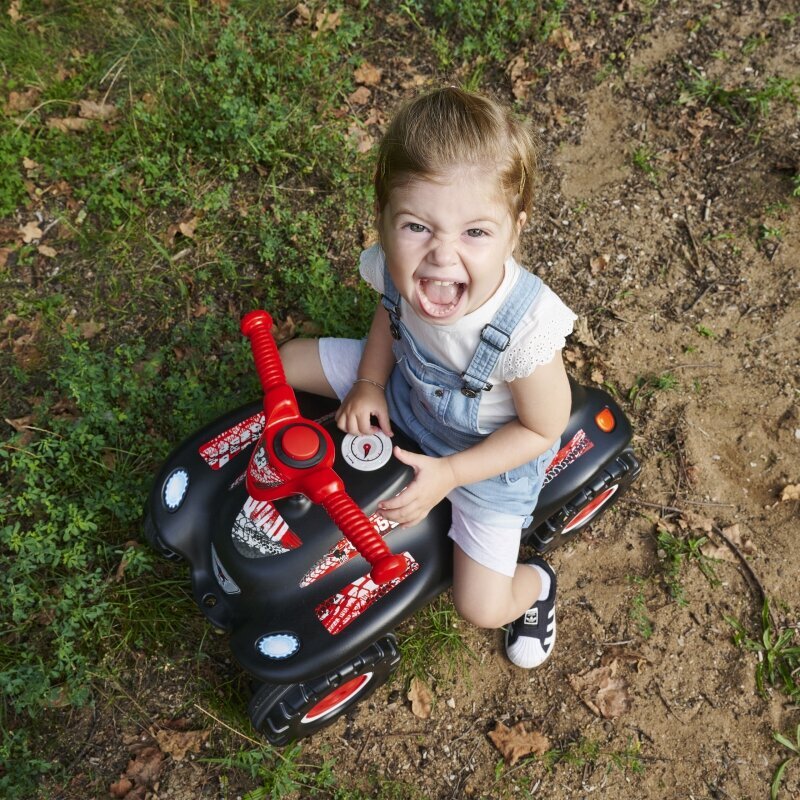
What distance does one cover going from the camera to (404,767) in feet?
7.97

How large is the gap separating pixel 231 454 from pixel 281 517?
0.30 metres

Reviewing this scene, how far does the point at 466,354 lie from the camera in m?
1.88

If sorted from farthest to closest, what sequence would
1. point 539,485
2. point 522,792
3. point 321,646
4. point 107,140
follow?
point 107,140 → point 522,792 → point 539,485 → point 321,646

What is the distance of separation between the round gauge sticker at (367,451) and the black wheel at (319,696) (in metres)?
0.51

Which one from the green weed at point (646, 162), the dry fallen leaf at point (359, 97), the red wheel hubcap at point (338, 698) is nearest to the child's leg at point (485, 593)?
the red wheel hubcap at point (338, 698)

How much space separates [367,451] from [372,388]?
203 millimetres

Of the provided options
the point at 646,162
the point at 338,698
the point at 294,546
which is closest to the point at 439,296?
the point at 294,546

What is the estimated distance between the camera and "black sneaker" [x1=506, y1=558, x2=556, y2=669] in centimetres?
251

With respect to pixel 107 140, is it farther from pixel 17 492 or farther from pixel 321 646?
pixel 321 646

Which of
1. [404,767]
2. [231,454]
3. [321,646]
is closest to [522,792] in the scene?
[404,767]

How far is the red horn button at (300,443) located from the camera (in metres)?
1.73

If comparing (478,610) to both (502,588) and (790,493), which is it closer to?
(502,588)

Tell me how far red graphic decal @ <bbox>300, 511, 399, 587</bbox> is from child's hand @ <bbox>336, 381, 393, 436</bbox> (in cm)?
25

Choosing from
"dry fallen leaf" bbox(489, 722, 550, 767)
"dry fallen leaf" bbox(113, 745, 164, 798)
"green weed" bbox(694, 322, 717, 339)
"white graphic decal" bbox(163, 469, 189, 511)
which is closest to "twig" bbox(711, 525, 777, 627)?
"green weed" bbox(694, 322, 717, 339)
